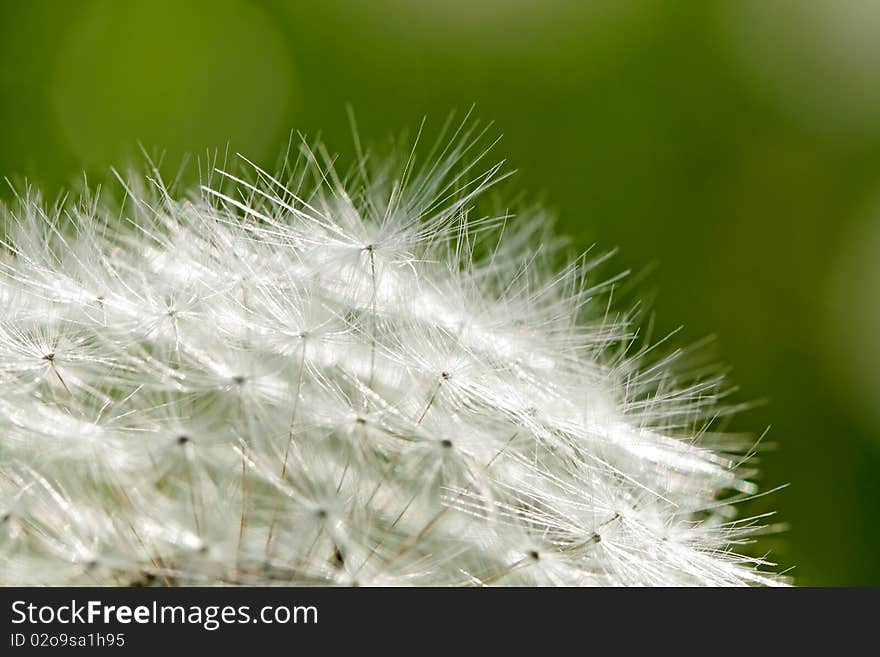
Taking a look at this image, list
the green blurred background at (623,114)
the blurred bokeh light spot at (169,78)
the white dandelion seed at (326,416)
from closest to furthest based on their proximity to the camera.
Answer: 1. the white dandelion seed at (326,416)
2. the green blurred background at (623,114)
3. the blurred bokeh light spot at (169,78)

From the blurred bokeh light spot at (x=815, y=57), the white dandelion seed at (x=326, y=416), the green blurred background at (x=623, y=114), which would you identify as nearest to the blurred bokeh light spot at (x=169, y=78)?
the green blurred background at (x=623, y=114)

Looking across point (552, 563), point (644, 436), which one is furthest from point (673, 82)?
point (552, 563)

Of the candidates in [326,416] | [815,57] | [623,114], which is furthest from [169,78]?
[326,416]

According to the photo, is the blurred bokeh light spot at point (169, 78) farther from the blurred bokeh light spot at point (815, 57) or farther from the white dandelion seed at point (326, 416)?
the white dandelion seed at point (326, 416)

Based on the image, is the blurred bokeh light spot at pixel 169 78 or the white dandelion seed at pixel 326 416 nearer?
the white dandelion seed at pixel 326 416

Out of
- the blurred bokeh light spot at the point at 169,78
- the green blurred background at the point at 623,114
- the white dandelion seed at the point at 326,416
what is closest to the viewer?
the white dandelion seed at the point at 326,416

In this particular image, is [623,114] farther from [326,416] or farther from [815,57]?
[326,416]
